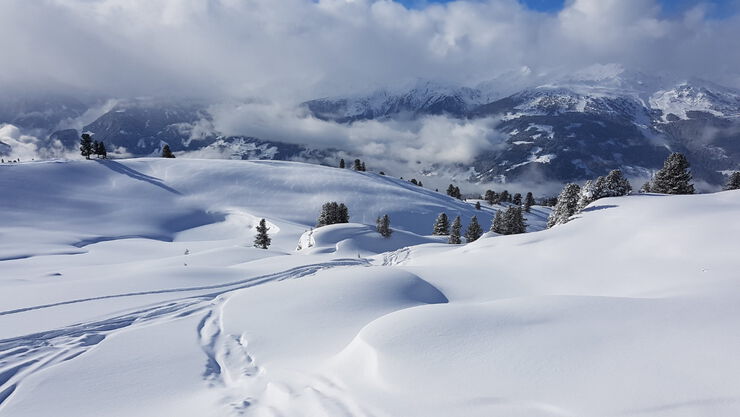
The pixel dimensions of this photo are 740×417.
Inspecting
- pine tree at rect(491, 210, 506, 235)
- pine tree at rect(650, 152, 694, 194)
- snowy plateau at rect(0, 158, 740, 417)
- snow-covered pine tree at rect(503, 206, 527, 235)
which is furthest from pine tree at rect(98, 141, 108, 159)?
pine tree at rect(650, 152, 694, 194)

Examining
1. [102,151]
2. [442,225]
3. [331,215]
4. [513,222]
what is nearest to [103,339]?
[331,215]

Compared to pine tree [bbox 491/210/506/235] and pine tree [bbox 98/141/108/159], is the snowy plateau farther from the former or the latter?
pine tree [bbox 98/141/108/159]

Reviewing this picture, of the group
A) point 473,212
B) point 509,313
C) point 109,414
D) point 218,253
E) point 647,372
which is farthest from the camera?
point 473,212

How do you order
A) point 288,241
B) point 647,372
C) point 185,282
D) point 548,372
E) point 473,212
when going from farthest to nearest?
point 473,212, point 288,241, point 185,282, point 548,372, point 647,372

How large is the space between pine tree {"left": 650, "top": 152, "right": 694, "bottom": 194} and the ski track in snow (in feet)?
152

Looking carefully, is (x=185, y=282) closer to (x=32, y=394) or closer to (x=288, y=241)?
(x=32, y=394)

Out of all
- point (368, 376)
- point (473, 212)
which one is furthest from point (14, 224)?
point (473, 212)

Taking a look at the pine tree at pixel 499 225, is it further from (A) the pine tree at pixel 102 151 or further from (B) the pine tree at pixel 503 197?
(A) the pine tree at pixel 102 151

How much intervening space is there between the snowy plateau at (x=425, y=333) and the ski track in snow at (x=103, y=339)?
0.05 m

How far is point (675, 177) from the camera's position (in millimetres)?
37031

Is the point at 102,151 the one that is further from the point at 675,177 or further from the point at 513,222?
the point at 675,177

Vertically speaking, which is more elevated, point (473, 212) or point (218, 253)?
point (473, 212)

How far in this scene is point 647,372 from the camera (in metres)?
4.99

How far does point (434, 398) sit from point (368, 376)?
54.4 inches
